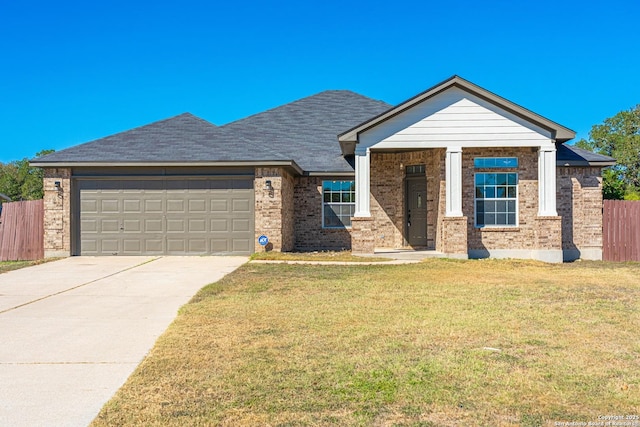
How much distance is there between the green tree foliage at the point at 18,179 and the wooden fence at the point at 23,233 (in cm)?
5773

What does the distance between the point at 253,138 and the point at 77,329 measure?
14.3 meters

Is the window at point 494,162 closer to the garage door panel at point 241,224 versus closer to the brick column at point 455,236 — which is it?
the brick column at point 455,236

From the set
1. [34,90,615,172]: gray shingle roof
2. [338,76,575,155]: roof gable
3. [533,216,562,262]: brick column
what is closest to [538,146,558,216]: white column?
[533,216,562,262]: brick column

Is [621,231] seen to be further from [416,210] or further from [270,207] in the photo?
[270,207]

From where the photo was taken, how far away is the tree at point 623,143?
40.8m

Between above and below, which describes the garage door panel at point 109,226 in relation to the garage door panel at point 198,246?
above

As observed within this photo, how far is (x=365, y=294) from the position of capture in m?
8.82

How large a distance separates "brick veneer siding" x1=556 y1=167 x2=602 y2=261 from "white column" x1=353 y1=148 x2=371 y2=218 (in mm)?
6256

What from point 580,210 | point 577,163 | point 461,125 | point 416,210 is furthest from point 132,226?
point 580,210

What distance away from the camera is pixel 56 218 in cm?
1566

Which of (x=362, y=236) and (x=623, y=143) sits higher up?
(x=623, y=143)

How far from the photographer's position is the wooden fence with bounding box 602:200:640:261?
16.0 metres

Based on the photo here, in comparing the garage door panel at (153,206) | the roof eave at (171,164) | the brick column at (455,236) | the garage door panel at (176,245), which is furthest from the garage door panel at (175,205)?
the brick column at (455,236)

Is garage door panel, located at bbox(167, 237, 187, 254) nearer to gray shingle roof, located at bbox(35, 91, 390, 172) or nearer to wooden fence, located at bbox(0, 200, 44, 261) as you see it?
gray shingle roof, located at bbox(35, 91, 390, 172)
